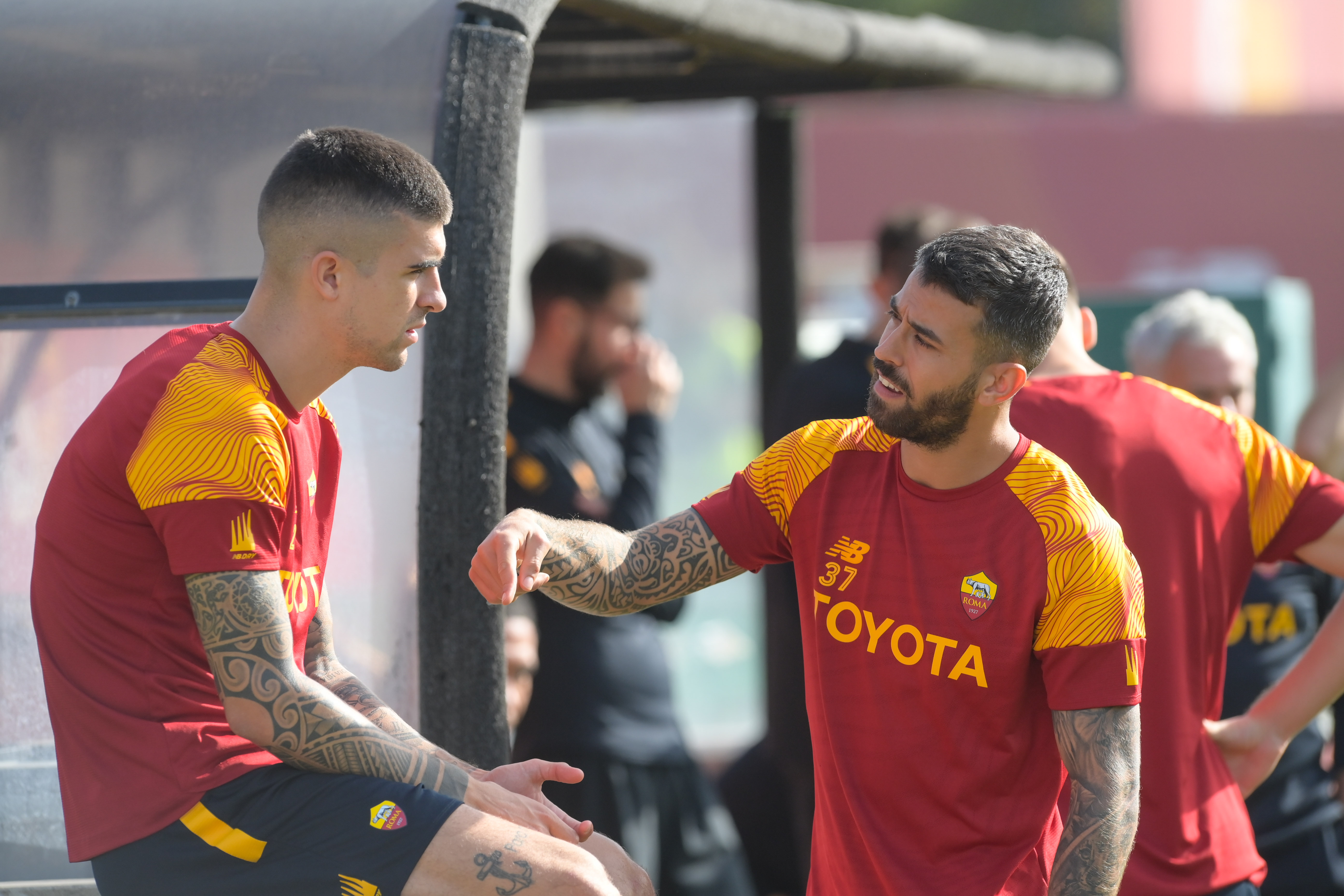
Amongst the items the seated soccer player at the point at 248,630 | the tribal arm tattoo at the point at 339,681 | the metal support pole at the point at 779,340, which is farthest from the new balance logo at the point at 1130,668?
the metal support pole at the point at 779,340

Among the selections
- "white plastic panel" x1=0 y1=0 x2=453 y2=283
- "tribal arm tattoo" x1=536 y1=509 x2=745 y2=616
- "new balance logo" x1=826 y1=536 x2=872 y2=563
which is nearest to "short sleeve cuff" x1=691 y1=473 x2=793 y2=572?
"tribal arm tattoo" x1=536 y1=509 x2=745 y2=616

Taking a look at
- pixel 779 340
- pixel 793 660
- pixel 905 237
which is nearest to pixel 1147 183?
pixel 779 340

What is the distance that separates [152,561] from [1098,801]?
5.18ft

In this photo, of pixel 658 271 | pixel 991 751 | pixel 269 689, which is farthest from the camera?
pixel 658 271

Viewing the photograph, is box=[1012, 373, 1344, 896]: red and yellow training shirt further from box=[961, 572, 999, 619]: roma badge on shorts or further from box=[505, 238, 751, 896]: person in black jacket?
box=[505, 238, 751, 896]: person in black jacket

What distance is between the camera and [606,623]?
15.0 ft

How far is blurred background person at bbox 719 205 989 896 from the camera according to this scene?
4.47m

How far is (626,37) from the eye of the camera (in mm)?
4438

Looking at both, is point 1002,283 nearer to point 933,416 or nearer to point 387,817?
point 933,416

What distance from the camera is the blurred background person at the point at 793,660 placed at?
4469mm

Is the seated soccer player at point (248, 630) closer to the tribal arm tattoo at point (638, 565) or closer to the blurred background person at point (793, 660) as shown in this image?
the tribal arm tattoo at point (638, 565)

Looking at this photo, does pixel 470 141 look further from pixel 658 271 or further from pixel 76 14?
pixel 658 271

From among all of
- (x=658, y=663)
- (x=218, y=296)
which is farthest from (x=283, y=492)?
(x=658, y=663)

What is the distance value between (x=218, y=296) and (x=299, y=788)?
47.7 inches
